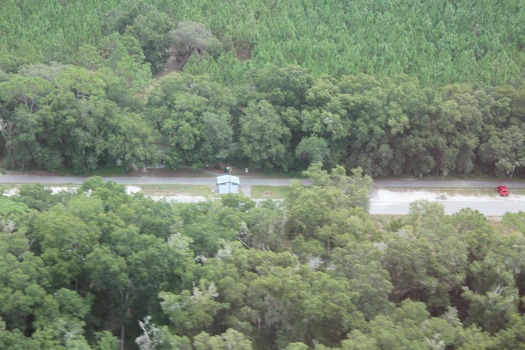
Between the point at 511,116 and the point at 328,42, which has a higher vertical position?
the point at 328,42

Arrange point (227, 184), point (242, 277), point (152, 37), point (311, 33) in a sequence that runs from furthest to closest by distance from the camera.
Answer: point (311, 33) < point (152, 37) < point (227, 184) < point (242, 277)

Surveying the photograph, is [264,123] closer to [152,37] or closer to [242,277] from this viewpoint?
[242,277]

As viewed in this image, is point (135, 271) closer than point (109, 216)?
Yes

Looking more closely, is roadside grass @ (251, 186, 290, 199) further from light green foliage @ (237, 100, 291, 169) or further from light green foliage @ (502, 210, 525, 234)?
light green foliage @ (502, 210, 525, 234)

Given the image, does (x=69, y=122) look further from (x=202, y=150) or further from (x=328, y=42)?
(x=328, y=42)

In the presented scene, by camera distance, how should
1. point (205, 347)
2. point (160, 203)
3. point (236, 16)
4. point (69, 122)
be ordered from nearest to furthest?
point (205, 347), point (160, 203), point (69, 122), point (236, 16)

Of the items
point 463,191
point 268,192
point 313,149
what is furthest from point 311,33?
point 463,191

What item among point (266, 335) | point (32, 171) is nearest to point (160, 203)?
point (266, 335)
